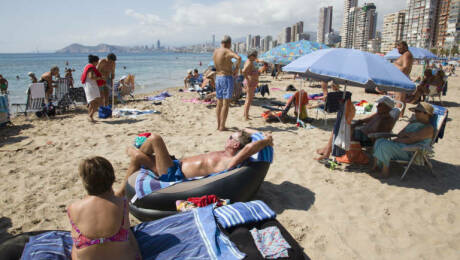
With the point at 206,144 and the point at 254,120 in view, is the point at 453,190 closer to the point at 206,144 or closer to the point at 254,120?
the point at 206,144

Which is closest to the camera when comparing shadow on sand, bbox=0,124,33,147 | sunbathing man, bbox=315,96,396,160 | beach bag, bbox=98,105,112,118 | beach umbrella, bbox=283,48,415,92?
beach umbrella, bbox=283,48,415,92

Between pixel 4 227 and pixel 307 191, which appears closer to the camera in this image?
pixel 4 227

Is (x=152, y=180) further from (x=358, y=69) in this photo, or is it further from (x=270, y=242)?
(x=358, y=69)

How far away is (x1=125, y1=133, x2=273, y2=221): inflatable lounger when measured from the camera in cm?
271

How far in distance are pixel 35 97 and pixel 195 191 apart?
695cm

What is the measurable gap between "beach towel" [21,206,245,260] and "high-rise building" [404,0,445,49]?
87.7 metres

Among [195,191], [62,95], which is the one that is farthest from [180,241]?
[62,95]

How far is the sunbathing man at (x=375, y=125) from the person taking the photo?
4.22 meters

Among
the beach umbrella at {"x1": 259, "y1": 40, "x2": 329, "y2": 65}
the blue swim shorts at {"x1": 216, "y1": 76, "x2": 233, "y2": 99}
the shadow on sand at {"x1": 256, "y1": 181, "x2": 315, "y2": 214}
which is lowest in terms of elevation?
the shadow on sand at {"x1": 256, "y1": 181, "x2": 315, "y2": 214}

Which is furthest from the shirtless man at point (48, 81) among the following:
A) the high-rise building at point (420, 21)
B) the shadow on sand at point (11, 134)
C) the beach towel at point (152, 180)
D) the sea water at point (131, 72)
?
the high-rise building at point (420, 21)

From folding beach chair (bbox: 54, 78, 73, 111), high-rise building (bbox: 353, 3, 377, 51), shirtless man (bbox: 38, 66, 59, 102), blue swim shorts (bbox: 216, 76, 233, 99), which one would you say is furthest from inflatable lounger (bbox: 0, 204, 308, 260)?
high-rise building (bbox: 353, 3, 377, 51)

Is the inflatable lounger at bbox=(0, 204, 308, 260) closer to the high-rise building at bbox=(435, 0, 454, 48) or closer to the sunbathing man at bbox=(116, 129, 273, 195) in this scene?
the sunbathing man at bbox=(116, 129, 273, 195)

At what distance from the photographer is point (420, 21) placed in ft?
262

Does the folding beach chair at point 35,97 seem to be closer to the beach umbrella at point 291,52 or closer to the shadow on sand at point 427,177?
the shadow on sand at point 427,177
